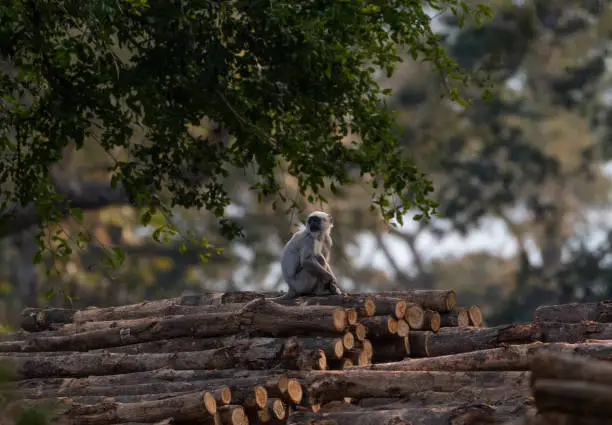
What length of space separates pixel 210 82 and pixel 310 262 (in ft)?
13.0

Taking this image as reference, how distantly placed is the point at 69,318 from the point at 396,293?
4901 millimetres

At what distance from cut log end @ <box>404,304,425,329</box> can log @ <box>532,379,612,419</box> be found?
6050mm

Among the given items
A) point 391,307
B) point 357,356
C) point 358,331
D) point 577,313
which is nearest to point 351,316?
point 358,331

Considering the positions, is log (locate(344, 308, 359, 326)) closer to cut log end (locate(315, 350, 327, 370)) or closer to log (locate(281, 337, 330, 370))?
log (locate(281, 337, 330, 370))

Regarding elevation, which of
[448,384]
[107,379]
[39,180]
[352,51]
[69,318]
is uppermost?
[352,51]

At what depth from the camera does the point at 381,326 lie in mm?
12016

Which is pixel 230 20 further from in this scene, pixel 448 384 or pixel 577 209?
pixel 577 209

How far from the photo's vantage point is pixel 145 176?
476 inches

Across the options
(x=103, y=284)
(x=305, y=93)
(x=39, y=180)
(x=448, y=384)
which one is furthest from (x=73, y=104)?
(x=103, y=284)

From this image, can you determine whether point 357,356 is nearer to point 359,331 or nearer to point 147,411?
point 359,331

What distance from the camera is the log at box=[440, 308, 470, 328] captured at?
12734 millimetres

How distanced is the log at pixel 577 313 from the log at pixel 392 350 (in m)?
1.46

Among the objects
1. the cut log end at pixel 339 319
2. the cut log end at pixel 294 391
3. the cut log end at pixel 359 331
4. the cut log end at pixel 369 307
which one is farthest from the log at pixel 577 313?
the cut log end at pixel 294 391

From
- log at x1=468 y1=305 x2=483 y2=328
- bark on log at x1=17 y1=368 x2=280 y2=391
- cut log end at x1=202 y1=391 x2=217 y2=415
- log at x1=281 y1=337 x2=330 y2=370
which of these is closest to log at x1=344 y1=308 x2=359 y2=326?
log at x1=281 y1=337 x2=330 y2=370
